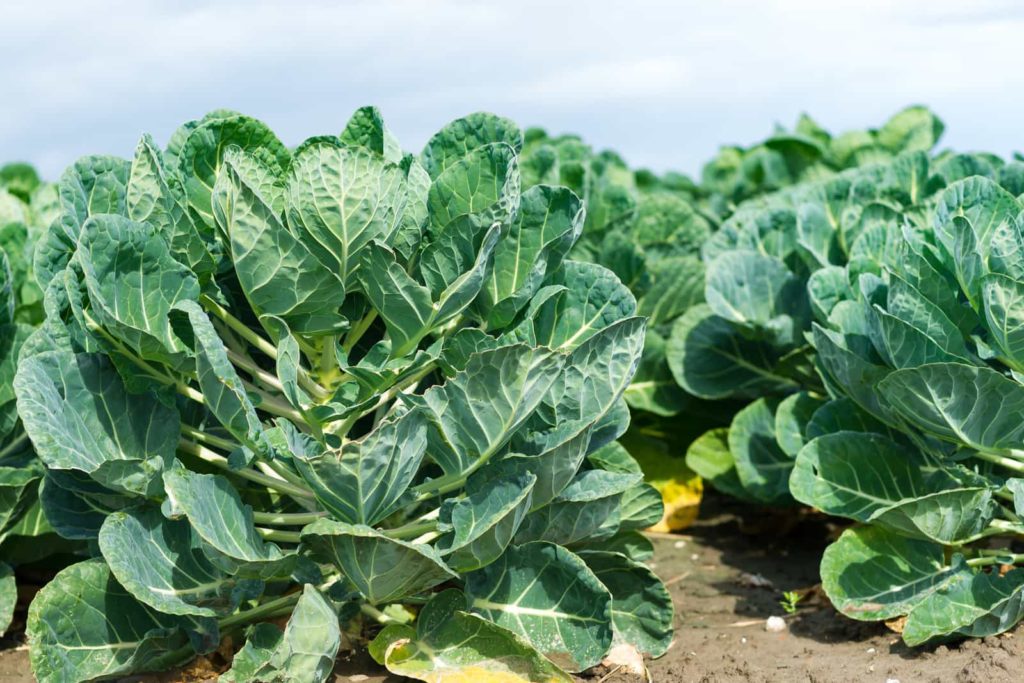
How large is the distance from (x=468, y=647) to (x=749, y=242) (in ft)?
7.57

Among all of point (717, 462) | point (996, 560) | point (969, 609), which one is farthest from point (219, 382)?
point (717, 462)

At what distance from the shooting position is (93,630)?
278 cm

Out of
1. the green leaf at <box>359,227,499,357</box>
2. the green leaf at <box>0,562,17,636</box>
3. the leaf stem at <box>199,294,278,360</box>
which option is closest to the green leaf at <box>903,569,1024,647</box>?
the green leaf at <box>359,227,499,357</box>

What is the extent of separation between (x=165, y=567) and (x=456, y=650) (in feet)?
2.47

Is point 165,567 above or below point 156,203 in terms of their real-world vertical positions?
below

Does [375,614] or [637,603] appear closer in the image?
[375,614]

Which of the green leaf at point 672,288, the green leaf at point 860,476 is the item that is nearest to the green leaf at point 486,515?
the green leaf at point 860,476

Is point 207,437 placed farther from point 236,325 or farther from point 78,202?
point 78,202

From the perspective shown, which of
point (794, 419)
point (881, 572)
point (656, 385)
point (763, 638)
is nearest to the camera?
point (881, 572)

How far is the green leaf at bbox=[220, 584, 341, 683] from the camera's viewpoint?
8.39ft

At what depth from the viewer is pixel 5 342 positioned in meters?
3.32

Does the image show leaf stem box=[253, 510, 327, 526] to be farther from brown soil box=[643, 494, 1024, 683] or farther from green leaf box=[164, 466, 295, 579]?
brown soil box=[643, 494, 1024, 683]

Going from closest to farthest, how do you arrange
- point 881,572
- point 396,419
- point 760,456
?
point 396,419
point 881,572
point 760,456

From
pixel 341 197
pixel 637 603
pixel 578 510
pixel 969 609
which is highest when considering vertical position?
pixel 341 197
